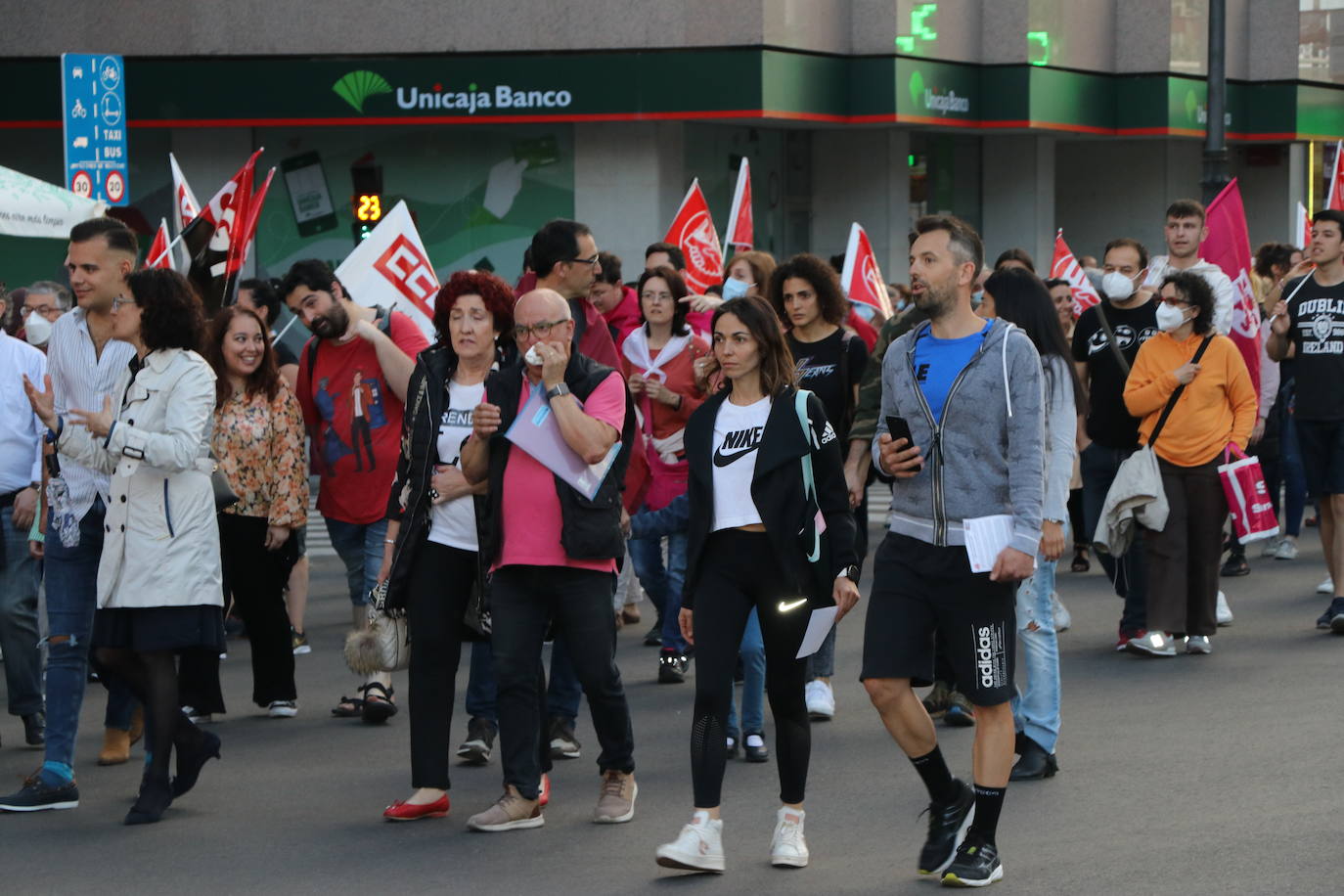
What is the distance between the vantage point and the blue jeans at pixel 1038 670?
25.0ft

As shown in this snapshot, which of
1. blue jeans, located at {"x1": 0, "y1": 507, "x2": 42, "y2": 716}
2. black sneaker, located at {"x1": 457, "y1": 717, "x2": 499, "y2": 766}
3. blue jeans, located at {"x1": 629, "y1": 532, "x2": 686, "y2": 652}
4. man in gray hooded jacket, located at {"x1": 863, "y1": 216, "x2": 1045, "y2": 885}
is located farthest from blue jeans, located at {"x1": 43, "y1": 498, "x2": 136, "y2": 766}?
man in gray hooded jacket, located at {"x1": 863, "y1": 216, "x2": 1045, "y2": 885}

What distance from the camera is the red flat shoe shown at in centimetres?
709

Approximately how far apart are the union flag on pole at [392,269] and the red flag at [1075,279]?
5.39m

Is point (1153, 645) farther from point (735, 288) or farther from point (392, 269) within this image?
point (392, 269)

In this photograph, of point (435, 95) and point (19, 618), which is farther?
point (435, 95)

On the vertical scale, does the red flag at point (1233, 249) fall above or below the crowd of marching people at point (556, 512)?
above

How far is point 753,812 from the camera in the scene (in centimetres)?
717

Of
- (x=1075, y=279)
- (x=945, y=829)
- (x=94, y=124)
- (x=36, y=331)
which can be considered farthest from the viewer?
(x=1075, y=279)

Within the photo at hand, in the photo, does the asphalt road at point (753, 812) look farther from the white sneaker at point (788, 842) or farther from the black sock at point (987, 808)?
the black sock at point (987, 808)

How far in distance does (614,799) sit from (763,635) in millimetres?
995

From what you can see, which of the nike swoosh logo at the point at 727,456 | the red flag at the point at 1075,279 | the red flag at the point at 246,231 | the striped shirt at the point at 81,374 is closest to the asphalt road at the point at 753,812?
the striped shirt at the point at 81,374

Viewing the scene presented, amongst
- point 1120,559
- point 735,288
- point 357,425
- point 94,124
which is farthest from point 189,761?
point 94,124

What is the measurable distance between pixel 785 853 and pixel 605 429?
157 cm

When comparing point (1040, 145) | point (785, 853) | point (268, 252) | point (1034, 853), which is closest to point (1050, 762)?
point (1034, 853)
